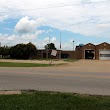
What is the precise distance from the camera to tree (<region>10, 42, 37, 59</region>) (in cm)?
10638

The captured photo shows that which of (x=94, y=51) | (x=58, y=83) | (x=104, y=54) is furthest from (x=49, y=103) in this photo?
(x=94, y=51)

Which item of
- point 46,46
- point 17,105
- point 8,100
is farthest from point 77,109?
point 46,46

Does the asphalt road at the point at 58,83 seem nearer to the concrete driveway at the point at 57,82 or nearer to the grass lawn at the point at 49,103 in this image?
the concrete driveway at the point at 57,82

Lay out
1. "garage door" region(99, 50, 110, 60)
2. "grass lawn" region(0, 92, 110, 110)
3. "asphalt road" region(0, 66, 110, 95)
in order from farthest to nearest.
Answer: "garage door" region(99, 50, 110, 60) < "asphalt road" region(0, 66, 110, 95) < "grass lawn" region(0, 92, 110, 110)

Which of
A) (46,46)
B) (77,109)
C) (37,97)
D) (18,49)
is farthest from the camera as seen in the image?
(46,46)

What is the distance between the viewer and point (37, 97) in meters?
10.1

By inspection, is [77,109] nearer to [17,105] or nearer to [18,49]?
[17,105]

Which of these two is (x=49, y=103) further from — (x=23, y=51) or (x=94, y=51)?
(x=94, y=51)

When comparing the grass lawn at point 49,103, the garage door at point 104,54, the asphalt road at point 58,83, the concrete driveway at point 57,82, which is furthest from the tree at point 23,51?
the grass lawn at point 49,103

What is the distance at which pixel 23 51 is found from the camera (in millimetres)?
105938

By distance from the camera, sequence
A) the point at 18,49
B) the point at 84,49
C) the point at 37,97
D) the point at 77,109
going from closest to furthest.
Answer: the point at 77,109 < the point at 37,97 < the point at 18,49 < the point at 84,49

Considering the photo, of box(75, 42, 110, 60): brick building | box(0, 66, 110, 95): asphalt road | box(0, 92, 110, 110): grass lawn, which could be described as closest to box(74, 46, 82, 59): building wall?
box(75, 42, 110, 60): brick building

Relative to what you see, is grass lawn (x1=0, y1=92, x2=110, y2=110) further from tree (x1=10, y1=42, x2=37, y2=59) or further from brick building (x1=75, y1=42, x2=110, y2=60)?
brick building (x1=75, y1=42, x2=110, y2=60)

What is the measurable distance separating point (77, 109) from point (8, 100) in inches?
90.8
